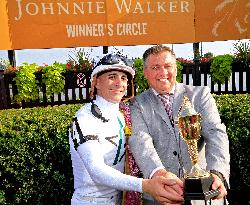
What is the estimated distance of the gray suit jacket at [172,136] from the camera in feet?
8.11

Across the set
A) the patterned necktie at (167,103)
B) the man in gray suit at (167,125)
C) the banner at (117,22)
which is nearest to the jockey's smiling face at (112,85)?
the man in gray suit at (167,125)

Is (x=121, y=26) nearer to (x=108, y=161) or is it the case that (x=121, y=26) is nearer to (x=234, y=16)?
(x=234, y=16)

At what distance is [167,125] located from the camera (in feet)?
8.72

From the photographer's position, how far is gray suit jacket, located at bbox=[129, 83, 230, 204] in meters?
2.47

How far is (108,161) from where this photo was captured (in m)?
2.50

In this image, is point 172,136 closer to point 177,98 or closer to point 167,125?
point 167,125

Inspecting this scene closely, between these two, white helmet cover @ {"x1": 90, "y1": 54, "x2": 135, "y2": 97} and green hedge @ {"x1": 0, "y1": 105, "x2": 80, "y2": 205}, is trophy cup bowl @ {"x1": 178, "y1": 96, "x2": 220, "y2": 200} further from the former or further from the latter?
green hedge @ {"x1": 0, "y1": 105, "x2": 80, "y2": 205}

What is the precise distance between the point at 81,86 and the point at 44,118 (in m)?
9.99

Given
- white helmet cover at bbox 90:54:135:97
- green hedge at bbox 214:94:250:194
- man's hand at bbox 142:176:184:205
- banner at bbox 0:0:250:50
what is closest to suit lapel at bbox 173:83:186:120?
white helmet cover at bbox 90:54:135:97

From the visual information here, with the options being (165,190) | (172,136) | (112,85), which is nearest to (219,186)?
(165,190)

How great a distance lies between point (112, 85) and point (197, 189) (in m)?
0.95

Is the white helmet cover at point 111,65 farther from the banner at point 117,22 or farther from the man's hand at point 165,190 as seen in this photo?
the banner at point 117,22

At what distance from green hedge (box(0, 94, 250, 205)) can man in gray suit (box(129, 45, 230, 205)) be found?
150 centimetres

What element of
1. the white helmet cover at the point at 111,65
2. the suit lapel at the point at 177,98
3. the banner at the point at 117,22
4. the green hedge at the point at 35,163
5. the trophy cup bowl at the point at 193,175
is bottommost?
the green hedge at the point at 35,163
